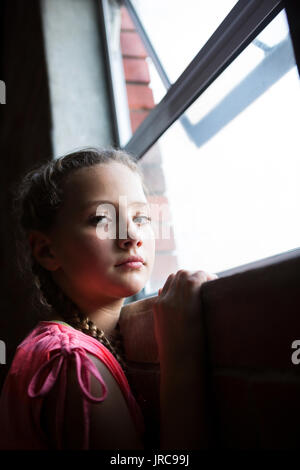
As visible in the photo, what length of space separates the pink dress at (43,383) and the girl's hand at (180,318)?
0.40ft

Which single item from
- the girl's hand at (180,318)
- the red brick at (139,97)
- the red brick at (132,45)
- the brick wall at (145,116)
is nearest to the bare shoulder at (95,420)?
the girl's hand at (180,318)

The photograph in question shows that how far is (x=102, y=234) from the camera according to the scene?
816 millimetres

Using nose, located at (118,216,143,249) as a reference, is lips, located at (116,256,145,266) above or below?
below

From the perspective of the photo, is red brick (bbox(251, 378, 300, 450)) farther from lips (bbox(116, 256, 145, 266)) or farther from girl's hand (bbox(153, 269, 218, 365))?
lips (bbox(116, 256, 145, 266))

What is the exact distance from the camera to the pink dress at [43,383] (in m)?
0.62

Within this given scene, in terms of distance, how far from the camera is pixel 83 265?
2.71ft

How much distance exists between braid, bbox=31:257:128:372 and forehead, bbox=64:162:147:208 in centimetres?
21

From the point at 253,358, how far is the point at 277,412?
0.07 m

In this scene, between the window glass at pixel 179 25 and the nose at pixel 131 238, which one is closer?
the nose at pixel 131 238

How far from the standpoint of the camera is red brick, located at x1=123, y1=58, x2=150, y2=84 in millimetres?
1420

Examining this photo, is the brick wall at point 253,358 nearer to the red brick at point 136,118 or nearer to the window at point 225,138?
the window at point 225,138

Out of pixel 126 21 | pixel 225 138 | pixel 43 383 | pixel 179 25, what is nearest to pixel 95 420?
pixel 43 383

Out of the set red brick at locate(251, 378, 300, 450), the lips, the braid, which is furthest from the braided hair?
red brick at locate(251, 378, 300, 450)
